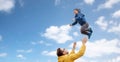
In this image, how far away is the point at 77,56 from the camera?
8320 mm

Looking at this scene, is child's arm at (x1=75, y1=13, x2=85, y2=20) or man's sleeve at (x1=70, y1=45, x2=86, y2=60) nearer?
man's sleeve at (x1=70, y1=45, x2=86, y2=60)

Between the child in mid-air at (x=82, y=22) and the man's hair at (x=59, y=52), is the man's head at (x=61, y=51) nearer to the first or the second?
the man's hair at (x=59, y=52)

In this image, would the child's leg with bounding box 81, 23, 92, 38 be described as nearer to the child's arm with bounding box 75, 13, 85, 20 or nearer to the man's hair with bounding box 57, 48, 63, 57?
the child's arm with bounding box 75, 13, 85, 20

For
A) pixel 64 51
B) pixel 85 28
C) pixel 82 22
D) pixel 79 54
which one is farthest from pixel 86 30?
pixel 79 54

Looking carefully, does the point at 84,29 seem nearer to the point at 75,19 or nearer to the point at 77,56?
the point at 75,19

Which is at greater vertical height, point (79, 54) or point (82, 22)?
point (82, 22)

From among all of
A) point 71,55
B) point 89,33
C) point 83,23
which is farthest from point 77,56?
Answer: point 83,23

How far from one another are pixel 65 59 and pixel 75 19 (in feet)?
16.1

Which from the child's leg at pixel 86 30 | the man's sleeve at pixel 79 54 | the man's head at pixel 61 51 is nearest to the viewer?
the man's sleeve at pixel 79 54

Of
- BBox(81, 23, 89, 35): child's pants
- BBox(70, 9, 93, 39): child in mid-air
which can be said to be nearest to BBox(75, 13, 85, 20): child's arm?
BBox(70, 9, 93, 39): child in mid-air

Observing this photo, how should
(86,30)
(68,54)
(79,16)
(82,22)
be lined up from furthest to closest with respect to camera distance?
(79,16) → (82,22) → (86,30) → (68,54)

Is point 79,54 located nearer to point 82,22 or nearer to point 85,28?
point 85,28

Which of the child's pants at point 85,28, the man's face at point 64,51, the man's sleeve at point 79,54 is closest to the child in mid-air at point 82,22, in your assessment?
the child's pants at point 85,28

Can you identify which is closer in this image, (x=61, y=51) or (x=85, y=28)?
(x=61, y=51)
